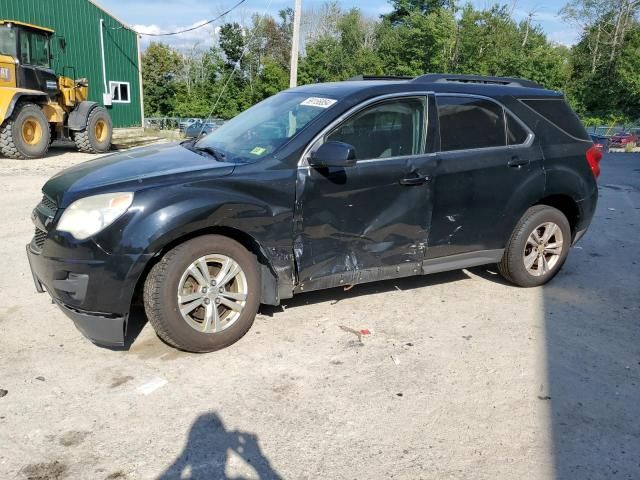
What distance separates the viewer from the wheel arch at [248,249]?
3.57m

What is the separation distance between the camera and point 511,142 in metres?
4.82

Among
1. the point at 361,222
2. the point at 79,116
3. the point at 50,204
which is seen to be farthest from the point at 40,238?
the point at 79,116

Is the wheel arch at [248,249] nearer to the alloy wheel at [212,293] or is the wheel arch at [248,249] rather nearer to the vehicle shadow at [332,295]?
the alloy wheel at [212,293]

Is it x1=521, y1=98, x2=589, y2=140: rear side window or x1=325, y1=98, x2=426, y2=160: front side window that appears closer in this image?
x1=325, y1=98, x2=426, y2=160: front side window

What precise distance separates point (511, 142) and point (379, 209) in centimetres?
151

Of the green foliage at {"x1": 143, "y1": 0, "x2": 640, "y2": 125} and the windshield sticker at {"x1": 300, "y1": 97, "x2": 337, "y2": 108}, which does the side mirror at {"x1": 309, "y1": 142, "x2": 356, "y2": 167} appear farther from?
the green foliage at {"x1": 143, "y1": 0, "x2": 640, "y2": 125}

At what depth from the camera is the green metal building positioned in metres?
20.9

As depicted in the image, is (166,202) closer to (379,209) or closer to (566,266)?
(379,209)

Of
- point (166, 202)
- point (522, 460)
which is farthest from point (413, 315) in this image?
point (166, 202)

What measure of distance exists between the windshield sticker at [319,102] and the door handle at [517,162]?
1666mm

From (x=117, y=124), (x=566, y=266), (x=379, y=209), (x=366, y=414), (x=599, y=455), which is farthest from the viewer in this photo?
(x=117, y=124)

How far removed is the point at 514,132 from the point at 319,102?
1795 mm

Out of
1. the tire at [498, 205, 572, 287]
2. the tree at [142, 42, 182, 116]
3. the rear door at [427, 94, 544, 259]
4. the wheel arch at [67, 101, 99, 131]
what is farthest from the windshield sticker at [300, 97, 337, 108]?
the tree at [142, 42, 182, 116]

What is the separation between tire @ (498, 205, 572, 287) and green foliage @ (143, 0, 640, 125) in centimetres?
3819
